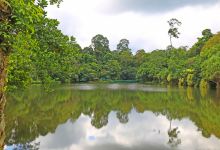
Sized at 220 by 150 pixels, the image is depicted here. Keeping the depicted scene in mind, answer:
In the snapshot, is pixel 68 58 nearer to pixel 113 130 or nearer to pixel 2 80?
pixel 2 80

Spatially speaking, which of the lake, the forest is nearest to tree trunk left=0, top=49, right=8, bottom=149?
the forest

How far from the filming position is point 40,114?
68.2ft

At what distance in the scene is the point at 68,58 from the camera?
272 inches

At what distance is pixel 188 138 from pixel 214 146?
1.82 metres

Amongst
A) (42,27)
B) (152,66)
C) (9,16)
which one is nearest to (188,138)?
(42,27)

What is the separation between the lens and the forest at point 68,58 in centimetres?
468

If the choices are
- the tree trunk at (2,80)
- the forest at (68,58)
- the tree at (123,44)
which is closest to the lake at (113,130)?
the forest at (68,58)

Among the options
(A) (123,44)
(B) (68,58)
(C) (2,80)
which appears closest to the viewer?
(C) (2,80)

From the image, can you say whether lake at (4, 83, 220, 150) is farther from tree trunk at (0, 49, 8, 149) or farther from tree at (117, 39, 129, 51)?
tree at (117, 39, 129, 51)

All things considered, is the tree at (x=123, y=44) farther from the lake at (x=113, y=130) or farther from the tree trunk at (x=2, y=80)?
the tree trunk at (x=2, y=80)

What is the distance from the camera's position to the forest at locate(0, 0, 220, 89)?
4.68 metres

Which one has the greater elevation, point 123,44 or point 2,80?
point 123,44

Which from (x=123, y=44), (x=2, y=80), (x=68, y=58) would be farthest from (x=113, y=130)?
(x=123, y=44)

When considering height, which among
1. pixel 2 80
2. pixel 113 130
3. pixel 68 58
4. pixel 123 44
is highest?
pixel 123 44
